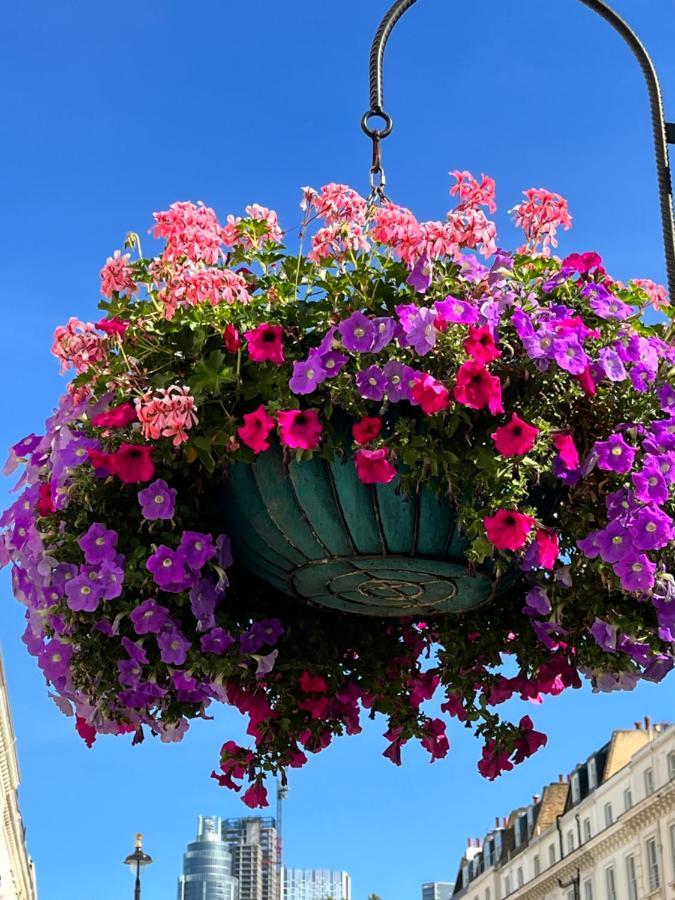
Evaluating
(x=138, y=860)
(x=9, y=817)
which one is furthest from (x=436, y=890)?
(x=138, y=860)

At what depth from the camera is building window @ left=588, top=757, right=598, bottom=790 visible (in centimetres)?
4862

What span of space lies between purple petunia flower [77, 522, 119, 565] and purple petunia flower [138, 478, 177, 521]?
0.12 m

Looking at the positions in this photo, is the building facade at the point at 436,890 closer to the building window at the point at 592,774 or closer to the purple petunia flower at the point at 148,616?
the building window at the point at 592,774

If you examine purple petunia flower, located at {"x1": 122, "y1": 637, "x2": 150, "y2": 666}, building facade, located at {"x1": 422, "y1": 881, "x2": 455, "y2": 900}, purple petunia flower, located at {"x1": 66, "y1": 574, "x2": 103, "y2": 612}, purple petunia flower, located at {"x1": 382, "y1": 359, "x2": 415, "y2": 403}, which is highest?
building facade, located at {"x1": 422, "y1": 881, "x2": 455, "y2": 900}

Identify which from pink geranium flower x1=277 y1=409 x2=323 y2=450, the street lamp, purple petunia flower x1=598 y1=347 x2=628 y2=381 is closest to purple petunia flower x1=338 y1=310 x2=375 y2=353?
pink geranium flower x1=277 y1=409 x2=323 y2=450

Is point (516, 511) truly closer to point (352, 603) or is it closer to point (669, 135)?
point (352, 603)

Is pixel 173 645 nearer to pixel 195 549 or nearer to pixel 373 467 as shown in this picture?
pixel 195 549

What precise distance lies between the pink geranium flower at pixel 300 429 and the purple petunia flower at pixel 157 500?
1.20 feet

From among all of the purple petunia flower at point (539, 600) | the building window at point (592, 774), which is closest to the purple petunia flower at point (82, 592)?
the purple petunia flower at point (539, 600)

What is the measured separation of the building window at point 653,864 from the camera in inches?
1625

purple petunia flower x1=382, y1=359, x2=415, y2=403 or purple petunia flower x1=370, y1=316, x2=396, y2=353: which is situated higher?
purple petunia flower x1=370, y1=316, x2=396, y2=353

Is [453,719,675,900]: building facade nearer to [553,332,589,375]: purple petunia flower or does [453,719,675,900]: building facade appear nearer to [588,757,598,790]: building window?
[588,757,598,790]: building window

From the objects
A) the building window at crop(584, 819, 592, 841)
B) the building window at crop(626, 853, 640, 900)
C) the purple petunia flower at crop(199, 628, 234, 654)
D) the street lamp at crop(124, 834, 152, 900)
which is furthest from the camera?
the building window at crop(584, 819, 592, 841)

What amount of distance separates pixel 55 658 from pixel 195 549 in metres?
0.55
